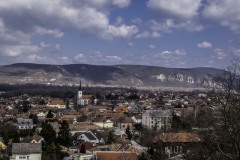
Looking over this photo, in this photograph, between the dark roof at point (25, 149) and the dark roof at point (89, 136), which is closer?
the dark roof at point (25, 149)

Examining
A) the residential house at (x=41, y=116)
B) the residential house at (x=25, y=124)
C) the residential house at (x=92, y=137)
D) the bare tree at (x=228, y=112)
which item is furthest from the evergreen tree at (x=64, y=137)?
the bare tree at (x=228, y=112)

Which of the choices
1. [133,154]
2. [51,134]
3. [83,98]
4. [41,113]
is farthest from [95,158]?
[83,98]

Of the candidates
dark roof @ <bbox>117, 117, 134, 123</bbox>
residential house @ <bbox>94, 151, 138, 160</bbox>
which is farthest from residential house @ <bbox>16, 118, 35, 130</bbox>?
residential house @ <bbox>94, 151, 138, 160</bbox>

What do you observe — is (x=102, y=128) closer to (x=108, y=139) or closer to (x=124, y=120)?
(x=124, y=120)

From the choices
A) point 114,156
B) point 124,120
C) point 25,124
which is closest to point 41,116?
point 25,124

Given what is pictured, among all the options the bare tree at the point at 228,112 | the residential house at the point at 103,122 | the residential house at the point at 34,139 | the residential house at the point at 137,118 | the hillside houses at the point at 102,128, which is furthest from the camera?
the residential house at the point at 137,118

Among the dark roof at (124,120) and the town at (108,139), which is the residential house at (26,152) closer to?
the town at (108,139)

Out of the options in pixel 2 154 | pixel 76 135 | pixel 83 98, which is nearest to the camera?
pixel 2 154

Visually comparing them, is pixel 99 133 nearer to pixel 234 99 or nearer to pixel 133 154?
pixel 133 154
